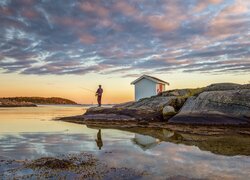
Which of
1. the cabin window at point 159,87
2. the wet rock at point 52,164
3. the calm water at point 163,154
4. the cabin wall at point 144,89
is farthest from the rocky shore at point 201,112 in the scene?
the cabin window at point 159,87

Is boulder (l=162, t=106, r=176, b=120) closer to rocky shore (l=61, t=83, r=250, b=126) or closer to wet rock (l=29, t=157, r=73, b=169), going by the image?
rocky shore (l=61, t=83, r=250, b=126)

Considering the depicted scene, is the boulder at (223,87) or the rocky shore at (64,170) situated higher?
the boulder at (223,87)

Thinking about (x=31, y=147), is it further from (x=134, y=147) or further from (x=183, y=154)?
(x=183, y=154)

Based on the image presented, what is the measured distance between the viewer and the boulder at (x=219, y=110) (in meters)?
19.6

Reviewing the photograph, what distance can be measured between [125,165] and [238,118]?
13.8m

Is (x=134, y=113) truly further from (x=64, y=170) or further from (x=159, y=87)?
(x=159, y=87)

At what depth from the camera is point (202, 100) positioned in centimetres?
2184

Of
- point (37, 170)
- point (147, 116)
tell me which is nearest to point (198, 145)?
point (37, 170)

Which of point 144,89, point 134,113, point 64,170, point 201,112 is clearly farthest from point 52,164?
point 144,89

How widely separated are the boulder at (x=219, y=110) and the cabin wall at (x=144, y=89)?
70.5ft

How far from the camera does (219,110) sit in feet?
66.8

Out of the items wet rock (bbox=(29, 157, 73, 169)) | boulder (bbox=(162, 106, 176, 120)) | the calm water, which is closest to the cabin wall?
→ boulder (bbox=(162, 106, 176, 120))

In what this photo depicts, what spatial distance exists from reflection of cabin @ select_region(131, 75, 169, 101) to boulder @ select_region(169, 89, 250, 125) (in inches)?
843

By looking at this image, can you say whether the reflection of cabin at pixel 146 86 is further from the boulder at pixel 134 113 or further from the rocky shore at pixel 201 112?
the rocky shore at pixel 201 112
